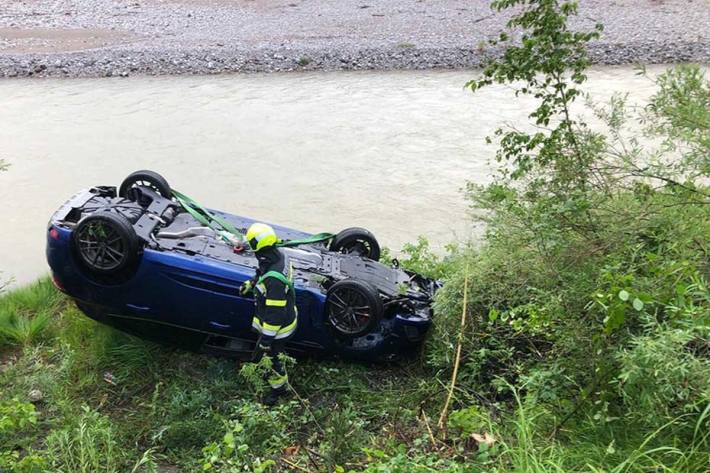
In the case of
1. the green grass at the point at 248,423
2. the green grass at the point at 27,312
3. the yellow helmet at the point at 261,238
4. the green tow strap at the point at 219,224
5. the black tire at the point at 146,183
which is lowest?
the green grass at the point at 27,312

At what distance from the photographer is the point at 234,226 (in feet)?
19.1

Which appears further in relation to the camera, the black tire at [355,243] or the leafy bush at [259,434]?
the black tire at [355,243]

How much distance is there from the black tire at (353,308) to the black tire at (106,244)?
5.06 ft

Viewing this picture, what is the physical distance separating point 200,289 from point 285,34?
17.0m

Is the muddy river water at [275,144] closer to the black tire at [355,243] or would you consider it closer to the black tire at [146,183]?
the black tire at [355,243]

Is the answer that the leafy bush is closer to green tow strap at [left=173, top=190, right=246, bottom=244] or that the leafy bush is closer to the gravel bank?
green tow strap at [left=173, top=190, right=246, bottom=244]

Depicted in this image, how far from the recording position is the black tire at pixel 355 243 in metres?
5.86

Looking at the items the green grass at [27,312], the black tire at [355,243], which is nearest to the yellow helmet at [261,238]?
the black tire at [355,243]

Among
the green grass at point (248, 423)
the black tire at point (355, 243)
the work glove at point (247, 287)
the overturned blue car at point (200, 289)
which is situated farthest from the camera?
the black tire at point (355, 243)

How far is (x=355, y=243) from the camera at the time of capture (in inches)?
231

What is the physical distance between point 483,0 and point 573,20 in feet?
13.3

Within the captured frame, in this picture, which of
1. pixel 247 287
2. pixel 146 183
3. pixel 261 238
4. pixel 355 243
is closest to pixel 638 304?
pixel 261 238

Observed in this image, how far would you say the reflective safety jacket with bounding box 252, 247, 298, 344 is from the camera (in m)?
4.45

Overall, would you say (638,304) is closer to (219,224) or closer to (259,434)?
(259,434)
